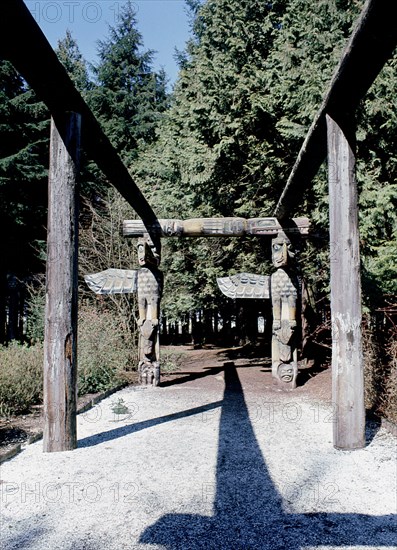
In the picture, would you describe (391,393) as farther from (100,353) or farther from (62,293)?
(100,353)

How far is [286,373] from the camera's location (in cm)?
784

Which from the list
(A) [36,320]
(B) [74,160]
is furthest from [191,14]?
(B) [74,160]

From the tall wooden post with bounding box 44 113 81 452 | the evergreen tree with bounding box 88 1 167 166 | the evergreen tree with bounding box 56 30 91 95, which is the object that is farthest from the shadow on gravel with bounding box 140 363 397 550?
the evergreen tree with bounding box 56 30 91 95

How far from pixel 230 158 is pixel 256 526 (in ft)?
32.1

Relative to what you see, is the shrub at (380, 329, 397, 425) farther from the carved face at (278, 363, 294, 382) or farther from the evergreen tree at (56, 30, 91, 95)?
the evergreen tree at (56, 30, 91, 95)

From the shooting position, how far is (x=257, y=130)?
11.0 metres

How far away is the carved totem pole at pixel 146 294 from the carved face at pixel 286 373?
2.27 metres

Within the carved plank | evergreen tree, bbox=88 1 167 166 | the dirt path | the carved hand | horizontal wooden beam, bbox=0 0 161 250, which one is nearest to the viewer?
horizontal wooden beam, bbox=0 0 161 250

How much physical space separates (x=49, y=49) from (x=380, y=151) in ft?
25.9

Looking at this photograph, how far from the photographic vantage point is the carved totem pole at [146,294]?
26.3ft

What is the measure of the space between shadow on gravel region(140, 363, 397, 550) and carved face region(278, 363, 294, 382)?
14.7ft

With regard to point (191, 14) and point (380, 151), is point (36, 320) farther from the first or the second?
point (191, 14)

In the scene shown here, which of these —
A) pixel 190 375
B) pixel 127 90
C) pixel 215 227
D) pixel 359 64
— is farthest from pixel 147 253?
pixel 127 90

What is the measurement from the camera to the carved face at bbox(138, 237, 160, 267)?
7875mm
